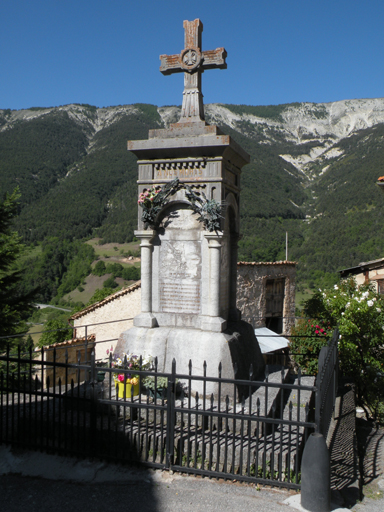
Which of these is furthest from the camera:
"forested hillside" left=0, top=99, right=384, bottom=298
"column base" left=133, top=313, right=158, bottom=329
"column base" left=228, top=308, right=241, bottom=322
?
"forested hillside" left=0, top=99, right=384, bottom=298

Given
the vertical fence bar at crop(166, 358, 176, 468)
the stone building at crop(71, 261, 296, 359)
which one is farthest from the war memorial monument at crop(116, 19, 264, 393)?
the stone building at crop(71, 261, 296, 359)

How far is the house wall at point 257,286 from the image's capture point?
59.5 feet

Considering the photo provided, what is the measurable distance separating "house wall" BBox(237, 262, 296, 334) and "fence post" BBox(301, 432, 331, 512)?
45.2ft

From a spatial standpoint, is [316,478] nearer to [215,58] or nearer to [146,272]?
[146,272]

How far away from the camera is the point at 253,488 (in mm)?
4152

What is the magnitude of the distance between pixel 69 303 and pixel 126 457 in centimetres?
4782

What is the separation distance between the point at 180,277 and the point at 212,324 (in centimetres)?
92

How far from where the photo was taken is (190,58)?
6.61m

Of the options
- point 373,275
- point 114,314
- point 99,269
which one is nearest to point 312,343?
point 373,275

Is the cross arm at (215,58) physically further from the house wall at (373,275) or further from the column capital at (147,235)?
the house wall at (373,275)

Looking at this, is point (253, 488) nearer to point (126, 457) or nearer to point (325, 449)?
point (325, 449)

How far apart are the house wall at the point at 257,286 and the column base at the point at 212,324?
37.7ft

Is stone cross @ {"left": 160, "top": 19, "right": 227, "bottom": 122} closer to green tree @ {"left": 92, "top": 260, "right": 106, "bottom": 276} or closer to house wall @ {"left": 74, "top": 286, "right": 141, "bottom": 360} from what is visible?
house wall @ {"left": 74, "top": 286, "right": 141, "bottom": 360}

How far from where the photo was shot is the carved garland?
6055 mm
